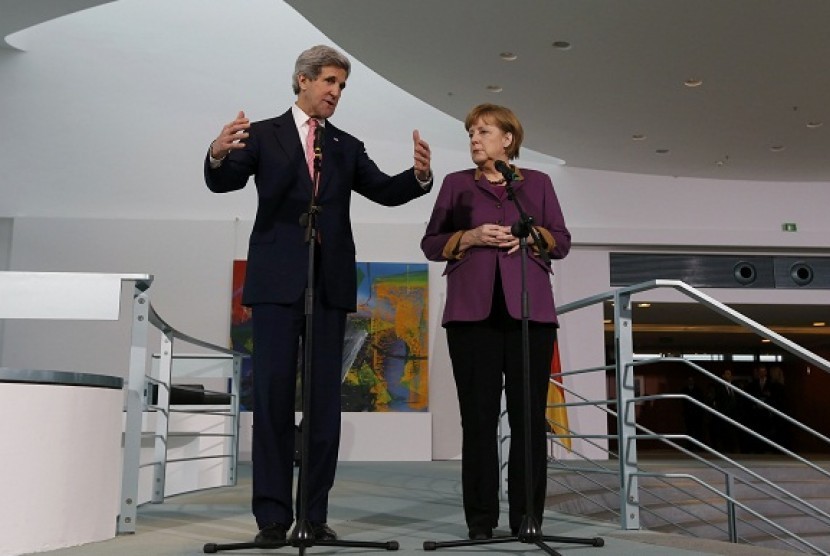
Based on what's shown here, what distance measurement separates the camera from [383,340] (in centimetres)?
820

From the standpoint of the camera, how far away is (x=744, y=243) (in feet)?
29.6

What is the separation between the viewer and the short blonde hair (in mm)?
2430

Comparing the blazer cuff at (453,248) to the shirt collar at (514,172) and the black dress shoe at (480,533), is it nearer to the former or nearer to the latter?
the shirt collar at (514,172)

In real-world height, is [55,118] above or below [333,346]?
above

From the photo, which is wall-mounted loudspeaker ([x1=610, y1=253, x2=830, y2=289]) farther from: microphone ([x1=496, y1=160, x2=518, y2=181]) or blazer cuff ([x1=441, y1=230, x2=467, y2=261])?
microphone ([x1=496, y1=160, x2=518, y2=181])

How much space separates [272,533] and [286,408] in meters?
0.31

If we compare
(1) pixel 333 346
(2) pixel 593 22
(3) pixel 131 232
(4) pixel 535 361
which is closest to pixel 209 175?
(1) pixel 333 346

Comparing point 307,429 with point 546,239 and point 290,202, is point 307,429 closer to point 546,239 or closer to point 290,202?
point 290,202

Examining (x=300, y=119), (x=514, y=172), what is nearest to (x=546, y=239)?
(x=514, y=172)

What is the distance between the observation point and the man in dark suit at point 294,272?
2219 millimetres

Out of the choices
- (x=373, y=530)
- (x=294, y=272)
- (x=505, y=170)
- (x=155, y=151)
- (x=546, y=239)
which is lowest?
(x=373, y=530)

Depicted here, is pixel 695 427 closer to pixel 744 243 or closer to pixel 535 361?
pixel 744 243

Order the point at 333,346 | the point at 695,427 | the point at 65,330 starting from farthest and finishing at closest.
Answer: the point at 695,427, the point at 65,330, the point at 333,346

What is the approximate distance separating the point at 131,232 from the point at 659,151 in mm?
5096
